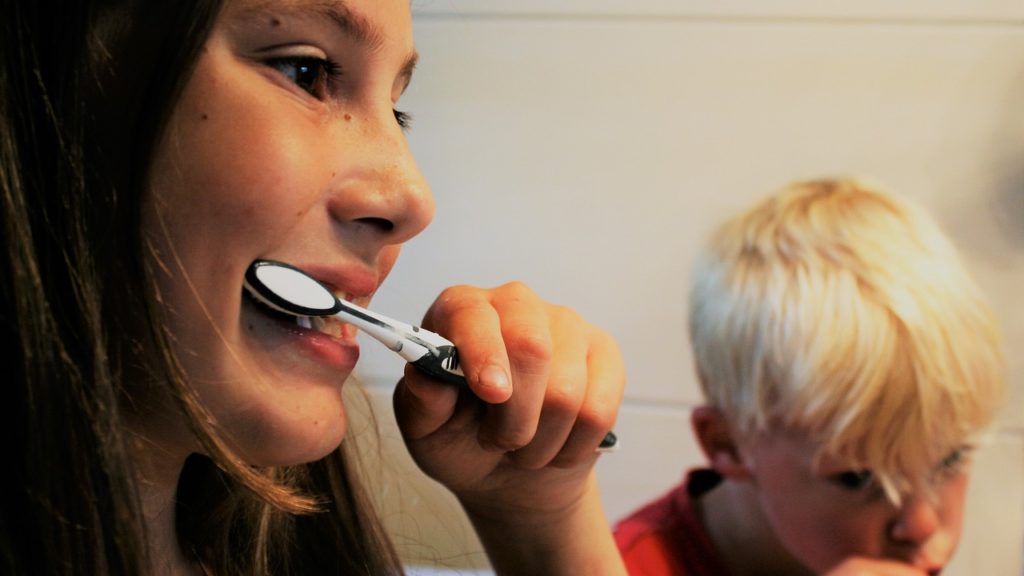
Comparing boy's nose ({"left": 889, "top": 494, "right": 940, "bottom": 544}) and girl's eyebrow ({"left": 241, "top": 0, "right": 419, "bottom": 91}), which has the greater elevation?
girl's eyebrow ({"left": 241, "top": 0, "right": 419, "bottom": 91})

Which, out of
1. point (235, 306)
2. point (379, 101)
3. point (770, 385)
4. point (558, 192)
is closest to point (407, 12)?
point (379, 101)

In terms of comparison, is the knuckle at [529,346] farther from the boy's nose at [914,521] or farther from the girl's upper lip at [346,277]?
the boy's nose at [914,521]

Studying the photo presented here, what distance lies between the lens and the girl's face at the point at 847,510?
33.0 inches

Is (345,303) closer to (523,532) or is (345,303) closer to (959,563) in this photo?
(523,532)

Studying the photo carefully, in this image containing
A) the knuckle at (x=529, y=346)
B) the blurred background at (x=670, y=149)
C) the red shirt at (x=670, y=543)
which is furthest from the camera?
the blurred background at (x=670, y=149)

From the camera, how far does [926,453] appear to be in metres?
0.84

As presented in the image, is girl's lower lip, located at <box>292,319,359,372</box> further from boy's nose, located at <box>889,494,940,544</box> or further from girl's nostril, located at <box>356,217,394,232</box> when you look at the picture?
boy's nose, located at <box>889,494,940,544</box>

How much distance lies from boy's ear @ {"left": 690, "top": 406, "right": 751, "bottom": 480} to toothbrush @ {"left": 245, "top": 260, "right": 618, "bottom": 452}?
50 cm

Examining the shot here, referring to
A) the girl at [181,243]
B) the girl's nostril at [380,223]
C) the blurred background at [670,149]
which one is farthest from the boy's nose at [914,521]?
the girl's nostril at [380,223]

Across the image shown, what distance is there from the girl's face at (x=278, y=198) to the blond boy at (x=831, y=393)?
0.51m

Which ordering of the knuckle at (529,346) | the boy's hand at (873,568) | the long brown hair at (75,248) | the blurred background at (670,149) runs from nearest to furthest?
the long brown hair at (75,248) → the knuckle at (529,346) → the boy's hand at (873,568) → the blurred background at (670,149)

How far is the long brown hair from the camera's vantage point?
1.25 ft

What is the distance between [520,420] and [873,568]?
0.43 m

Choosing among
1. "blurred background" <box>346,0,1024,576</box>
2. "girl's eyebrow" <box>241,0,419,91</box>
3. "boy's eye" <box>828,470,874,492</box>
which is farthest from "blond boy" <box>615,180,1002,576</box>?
"girl's eyebrow" <box>241,0,419,91</box>
